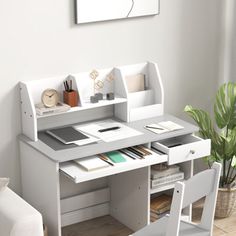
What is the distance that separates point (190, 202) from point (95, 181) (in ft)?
4.14

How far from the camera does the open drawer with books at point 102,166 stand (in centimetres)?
347

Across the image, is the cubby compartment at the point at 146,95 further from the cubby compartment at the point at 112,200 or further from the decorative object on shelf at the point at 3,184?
the decorative object on shelf at the point at 3,184

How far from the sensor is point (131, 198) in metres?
3.99

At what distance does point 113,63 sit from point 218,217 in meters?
1.16

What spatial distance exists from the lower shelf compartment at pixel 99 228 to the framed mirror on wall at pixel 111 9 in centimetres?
123

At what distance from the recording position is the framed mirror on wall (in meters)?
3.77

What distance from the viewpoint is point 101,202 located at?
4.24m

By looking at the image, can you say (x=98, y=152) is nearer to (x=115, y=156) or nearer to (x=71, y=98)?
(x=115, y=156)

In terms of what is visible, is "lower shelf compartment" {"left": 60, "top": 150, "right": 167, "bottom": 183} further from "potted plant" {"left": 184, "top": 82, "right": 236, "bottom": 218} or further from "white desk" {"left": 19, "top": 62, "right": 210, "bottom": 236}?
"potted plant" {"left": 184, "top": 82, "right": 236, "bottom": 218}

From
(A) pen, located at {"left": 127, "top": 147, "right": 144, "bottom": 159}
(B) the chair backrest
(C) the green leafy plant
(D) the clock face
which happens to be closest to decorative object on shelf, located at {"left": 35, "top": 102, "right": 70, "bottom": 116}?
(D) the clock face

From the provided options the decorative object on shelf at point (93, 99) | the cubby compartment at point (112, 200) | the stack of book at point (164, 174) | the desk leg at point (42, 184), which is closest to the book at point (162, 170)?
the stack of book at point (164, 174)

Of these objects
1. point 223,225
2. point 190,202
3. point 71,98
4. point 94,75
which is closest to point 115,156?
point 71,98

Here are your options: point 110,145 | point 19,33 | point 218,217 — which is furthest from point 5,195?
point 218,217

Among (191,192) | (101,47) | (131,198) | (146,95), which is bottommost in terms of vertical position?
(131,198)
